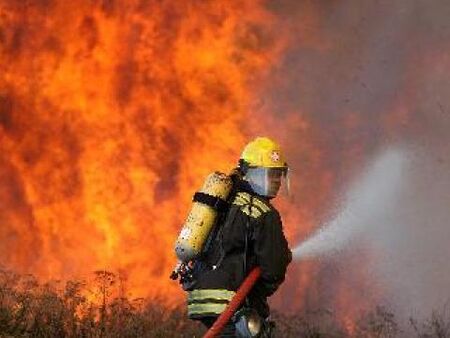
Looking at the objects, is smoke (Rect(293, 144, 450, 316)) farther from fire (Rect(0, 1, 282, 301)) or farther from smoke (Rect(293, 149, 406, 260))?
fire (Rect(0, 1, 282, 301))

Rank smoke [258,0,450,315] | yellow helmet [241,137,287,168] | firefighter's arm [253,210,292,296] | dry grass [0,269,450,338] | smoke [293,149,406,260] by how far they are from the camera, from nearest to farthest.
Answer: firefighter's arm [253,210,292,296]
yellow helmet [241,137,287,168]
dry grass [0,269,450,338]
smoke [258,0,450,315]
smoke [293,149,406,260]

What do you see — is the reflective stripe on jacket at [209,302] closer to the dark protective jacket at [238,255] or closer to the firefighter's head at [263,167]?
the dark protective jacket at [238,255]

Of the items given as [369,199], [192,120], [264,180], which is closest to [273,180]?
[264,180]

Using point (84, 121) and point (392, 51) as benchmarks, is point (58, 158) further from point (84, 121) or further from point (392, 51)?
point (392, 51)

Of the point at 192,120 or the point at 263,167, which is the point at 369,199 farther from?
the point at 263,167

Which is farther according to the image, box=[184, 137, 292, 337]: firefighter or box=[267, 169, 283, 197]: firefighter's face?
box=[267, 169, 283, 197]: firefighter's face

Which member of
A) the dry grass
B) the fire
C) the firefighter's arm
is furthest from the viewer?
the fire

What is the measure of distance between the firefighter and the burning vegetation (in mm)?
5534

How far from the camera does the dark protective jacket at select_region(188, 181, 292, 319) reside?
4.59 metres

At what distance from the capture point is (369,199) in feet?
38.8

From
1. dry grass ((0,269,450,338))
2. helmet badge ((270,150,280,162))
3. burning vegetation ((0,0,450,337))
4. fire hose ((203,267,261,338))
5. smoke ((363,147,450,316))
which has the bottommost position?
fire hose ((203,267,261,338))

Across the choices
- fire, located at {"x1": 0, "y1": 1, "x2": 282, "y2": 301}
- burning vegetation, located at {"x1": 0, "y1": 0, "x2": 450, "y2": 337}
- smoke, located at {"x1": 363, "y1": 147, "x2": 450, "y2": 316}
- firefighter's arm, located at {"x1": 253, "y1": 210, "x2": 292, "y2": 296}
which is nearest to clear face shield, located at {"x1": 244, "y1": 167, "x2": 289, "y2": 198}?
firefighter's arm, located at {"x1": 253, "y1": 210, "x2": 292, "y2": 296}

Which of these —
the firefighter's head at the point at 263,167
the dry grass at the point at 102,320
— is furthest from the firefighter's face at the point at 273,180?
the dry grass at the point at 102,320

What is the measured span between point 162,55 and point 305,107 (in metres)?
2.59
